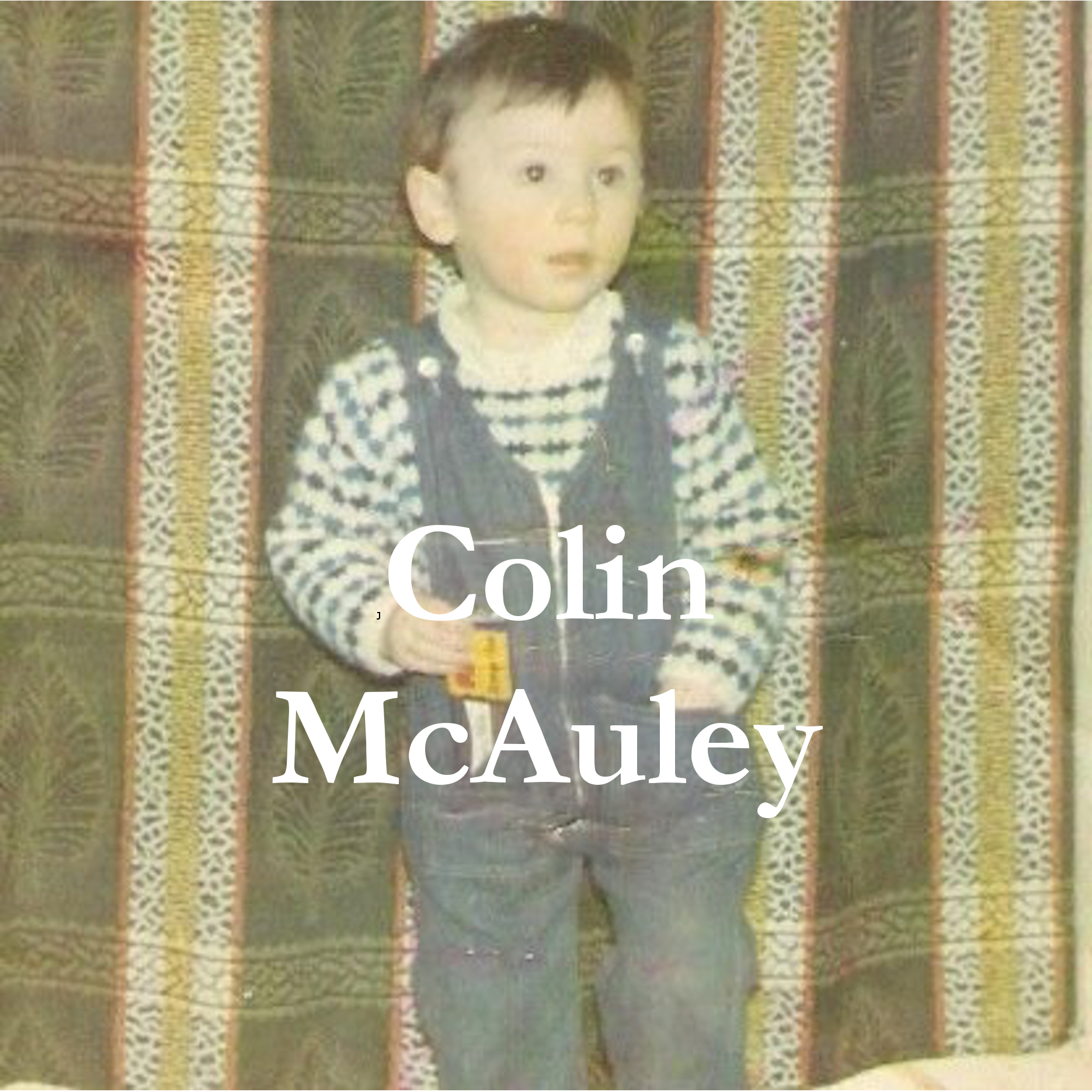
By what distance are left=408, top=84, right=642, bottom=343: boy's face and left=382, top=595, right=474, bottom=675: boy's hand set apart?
0.12m

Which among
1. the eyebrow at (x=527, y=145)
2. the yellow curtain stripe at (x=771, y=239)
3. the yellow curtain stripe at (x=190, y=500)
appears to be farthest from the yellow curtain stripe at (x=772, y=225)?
the yellow curtain stripe at (x=190, y=500)

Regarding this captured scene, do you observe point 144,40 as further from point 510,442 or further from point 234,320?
point 510,442

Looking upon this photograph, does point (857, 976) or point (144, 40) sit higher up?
point (144, 40)

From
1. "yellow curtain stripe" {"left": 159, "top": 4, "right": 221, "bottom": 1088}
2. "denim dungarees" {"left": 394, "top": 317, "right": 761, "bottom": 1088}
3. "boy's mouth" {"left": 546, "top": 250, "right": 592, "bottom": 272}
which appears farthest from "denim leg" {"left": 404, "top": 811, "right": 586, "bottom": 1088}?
"boy's mouth" {"left": 546, "top": 250, "right": 592, "bottom": 272}

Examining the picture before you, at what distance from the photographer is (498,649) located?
2.97ft

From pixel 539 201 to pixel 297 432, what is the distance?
0.16m

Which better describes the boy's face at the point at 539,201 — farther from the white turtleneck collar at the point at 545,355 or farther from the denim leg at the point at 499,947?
the denim leg at the point at 499,947

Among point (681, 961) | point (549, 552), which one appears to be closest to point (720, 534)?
point (549, 552)

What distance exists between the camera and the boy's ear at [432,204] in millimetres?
925

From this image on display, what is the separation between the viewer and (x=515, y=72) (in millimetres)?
896

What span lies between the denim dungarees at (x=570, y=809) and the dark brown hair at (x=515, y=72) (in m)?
0.08

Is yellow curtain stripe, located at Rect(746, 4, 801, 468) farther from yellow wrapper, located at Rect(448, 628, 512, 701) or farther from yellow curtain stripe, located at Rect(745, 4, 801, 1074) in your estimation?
yellow wrapper, located at Rect(448, 628, 512, 701)

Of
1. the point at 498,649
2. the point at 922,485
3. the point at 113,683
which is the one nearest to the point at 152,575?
the point at 113,683

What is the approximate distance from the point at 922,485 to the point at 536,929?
25 cm
